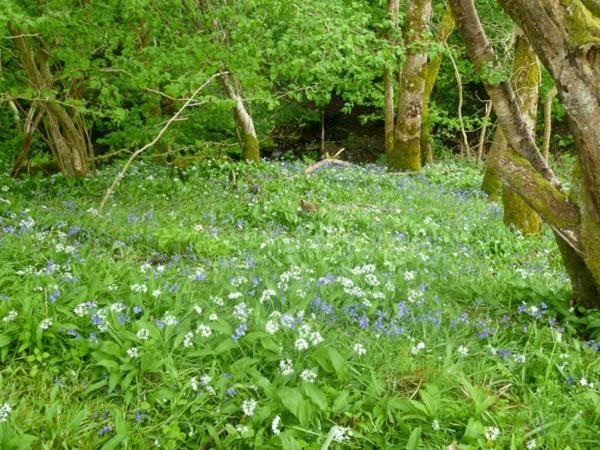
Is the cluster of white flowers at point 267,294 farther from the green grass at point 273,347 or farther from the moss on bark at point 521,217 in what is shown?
the moss on bark at point 521,217

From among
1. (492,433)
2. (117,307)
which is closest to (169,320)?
(117,307)

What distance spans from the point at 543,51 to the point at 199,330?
2.96 meters

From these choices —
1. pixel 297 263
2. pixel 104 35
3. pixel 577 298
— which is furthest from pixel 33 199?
pixel 577 298

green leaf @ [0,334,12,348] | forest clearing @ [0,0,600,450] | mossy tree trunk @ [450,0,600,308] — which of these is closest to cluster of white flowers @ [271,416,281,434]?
forest clearing @ [0,0,600,450]

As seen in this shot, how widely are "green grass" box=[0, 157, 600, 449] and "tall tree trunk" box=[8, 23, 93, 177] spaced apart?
3199 millimetres

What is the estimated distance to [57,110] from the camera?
27.2 ft

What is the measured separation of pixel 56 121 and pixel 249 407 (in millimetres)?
7687

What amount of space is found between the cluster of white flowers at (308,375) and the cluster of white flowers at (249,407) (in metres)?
0.32

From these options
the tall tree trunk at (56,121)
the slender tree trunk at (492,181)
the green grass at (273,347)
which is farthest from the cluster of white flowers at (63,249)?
the slender tree trunk at (492,181)

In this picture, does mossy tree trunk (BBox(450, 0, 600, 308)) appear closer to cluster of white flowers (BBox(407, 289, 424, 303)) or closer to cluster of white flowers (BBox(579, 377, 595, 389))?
cluster of white flowers (BBox(579, 377, 595, 389))

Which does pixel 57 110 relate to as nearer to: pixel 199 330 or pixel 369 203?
pixel 369 203

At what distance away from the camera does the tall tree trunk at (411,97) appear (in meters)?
11.5

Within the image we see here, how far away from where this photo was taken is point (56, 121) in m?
8.76

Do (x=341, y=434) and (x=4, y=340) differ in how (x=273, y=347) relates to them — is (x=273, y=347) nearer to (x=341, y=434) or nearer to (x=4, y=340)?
(x=341, y=434)
